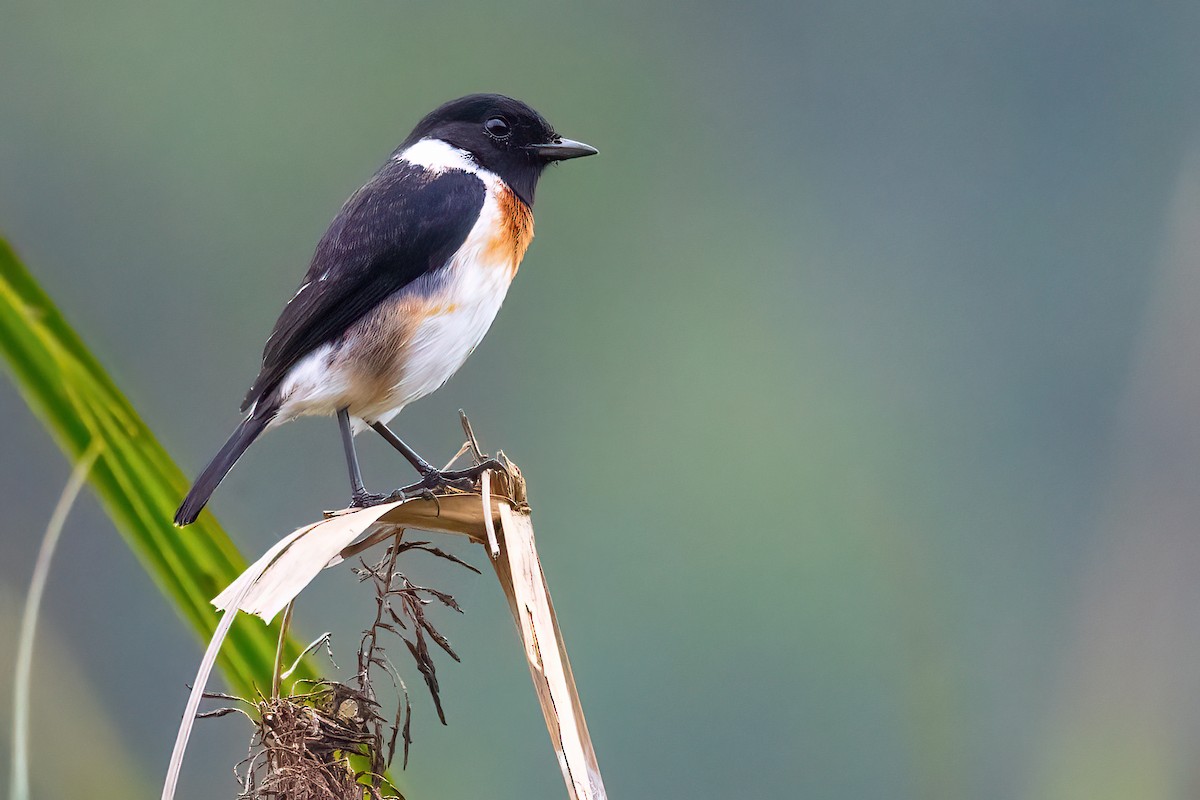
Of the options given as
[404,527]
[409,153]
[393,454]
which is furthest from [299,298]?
[393,454]

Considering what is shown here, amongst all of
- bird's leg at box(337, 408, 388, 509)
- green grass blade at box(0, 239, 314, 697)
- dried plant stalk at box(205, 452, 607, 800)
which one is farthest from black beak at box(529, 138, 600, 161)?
green grass blade at box(0, 239, 314, 697)

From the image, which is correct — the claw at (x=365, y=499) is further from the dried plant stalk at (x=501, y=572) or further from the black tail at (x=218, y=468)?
the dried plant stalk at (x=501, y=572)

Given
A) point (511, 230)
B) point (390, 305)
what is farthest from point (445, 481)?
point (511, 230)

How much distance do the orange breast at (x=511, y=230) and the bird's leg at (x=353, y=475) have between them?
32cm

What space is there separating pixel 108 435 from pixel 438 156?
0.73 meters

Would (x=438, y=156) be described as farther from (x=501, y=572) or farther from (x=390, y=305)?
(x=501, y=572)

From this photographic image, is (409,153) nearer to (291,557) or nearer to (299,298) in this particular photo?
(299,298)

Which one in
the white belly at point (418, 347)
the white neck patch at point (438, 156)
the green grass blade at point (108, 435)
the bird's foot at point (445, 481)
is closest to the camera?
the green grass blade at point (108, 435)

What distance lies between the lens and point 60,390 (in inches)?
43.8

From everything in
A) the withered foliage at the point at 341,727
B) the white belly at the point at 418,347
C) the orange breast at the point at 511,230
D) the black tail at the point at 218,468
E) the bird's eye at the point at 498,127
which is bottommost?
the withered foliage at the point at 341,727

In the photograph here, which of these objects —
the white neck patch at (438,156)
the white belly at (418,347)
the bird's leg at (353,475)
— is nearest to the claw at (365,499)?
the bird's leg at (353,475)

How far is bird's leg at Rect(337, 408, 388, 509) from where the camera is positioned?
4.78ft

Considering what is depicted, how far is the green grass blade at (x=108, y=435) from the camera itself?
1099 mm

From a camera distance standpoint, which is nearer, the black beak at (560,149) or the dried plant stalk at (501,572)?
the dried plant stalk at (501,572)
